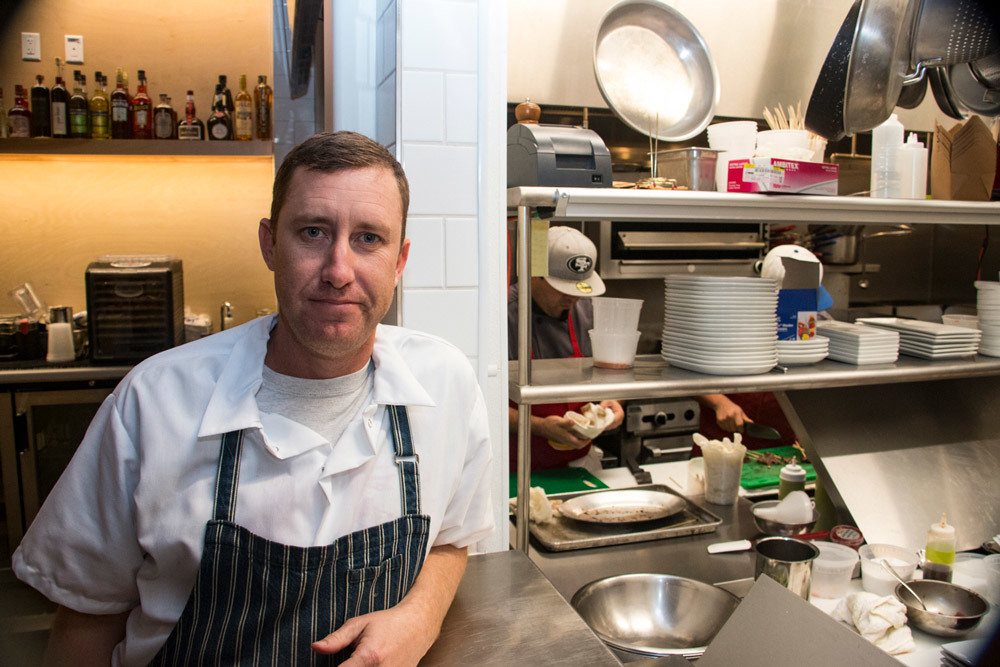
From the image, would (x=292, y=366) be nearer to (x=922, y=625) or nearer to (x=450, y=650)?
(x=450, y=650)

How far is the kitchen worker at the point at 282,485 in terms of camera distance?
1.18 m

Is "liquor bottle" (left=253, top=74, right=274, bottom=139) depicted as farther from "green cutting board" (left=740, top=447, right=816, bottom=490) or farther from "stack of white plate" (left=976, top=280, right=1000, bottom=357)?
"stack of white plate" (left=976, top=280, right=1000, bottom=357)

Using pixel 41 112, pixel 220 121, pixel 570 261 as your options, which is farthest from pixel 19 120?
pixel 570 261

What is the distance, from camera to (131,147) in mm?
3734

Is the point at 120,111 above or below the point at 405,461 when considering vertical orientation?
above

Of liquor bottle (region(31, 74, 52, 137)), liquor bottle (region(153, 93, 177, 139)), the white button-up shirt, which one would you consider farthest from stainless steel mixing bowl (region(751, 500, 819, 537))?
liquor bottle (region(31, 74, 52, 137))

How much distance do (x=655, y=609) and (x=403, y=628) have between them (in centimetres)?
89

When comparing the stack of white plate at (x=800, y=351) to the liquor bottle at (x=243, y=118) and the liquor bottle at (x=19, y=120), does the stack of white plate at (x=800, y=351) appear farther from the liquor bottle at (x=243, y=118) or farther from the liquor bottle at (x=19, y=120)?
the liquor bottle at (x=19, y=120)

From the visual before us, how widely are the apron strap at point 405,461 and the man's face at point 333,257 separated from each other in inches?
5.8

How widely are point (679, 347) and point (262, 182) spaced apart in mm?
3047

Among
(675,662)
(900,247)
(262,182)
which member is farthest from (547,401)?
(900,247)

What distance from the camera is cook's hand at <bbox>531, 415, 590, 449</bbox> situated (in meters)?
2.96

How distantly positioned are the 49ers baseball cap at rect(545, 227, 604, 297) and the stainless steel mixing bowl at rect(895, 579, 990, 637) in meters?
1.36

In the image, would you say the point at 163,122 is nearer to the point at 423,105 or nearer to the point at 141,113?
the point at 141,113
